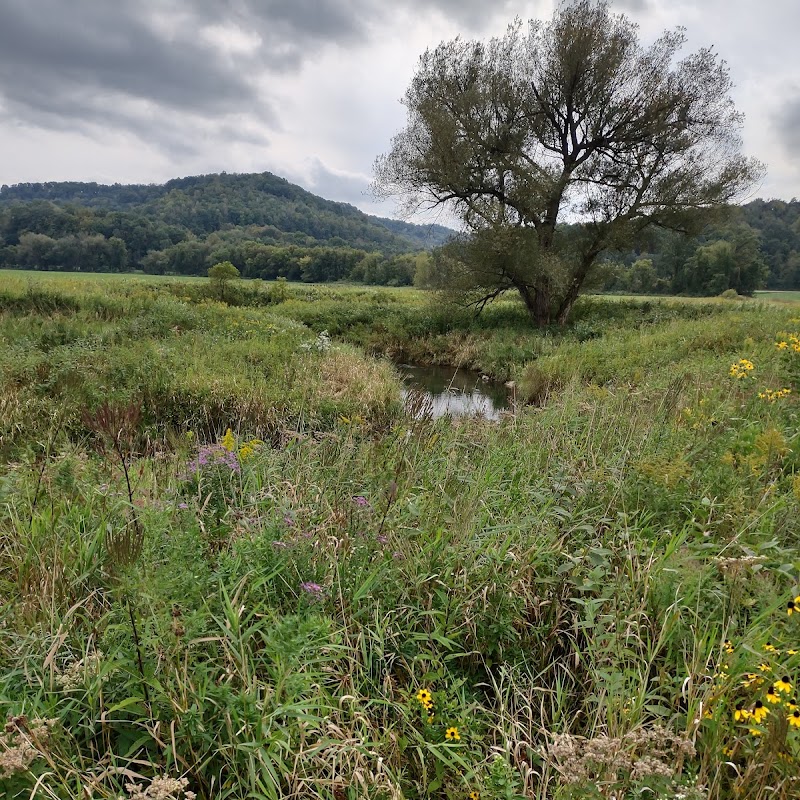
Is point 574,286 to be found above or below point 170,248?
below

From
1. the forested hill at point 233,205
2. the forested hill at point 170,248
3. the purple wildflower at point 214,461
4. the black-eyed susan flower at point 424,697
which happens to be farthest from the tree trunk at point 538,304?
the forested hill at point 233,205

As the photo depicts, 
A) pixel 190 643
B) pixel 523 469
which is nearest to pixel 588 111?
pixel 523 469

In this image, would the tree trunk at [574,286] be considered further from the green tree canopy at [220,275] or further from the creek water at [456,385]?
the green tree canopy at [220,275]

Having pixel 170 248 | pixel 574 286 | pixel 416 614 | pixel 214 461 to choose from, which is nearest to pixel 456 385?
pixel 574 286

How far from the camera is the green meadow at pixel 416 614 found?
4.99 feet

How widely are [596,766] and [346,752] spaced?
33.3 inches

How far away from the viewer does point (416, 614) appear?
2.28 m

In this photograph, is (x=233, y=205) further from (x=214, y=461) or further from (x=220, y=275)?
(x=214, y=461)

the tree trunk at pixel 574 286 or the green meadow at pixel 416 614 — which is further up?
the tree trunk at pixel 574 286

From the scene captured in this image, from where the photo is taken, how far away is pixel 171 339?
10.8 metres

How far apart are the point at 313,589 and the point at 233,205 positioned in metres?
124

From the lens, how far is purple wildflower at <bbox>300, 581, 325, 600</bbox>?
199 centimetres

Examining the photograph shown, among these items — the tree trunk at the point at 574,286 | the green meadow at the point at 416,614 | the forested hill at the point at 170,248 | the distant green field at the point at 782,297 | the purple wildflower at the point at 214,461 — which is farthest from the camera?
the forested hill at the point at 170,248

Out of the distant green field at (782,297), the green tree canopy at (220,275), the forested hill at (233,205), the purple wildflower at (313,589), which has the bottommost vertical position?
the purple wildflower at (313,589)
